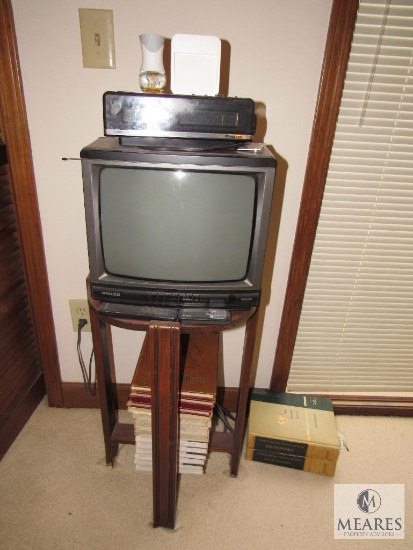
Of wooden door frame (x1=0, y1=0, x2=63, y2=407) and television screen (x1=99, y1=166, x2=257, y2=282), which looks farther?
wooden door frame (x1=0, y1=0, x2=63, y2=407)

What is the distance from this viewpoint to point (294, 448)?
4.51ft

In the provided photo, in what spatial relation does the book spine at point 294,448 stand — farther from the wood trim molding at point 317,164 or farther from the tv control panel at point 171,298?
the tv control panel at point 171,298

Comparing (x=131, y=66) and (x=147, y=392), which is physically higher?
(x=131, y=66)

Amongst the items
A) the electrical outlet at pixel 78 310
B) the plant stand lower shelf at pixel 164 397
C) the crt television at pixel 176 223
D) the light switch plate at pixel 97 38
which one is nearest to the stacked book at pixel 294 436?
the plant stand lower shelf at pixel 164 397

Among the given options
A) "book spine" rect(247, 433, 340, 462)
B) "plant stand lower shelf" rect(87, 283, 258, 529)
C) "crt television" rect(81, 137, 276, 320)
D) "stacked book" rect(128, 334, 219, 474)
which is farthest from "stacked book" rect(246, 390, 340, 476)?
"crt television" rect(81, 137, 276, 320)

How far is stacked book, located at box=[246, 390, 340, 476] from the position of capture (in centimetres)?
136

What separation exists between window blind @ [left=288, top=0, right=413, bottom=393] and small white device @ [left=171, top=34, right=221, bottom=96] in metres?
0.45

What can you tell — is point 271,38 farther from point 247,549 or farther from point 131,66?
point 247,549

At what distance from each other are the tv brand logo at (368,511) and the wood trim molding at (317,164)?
0.50 m

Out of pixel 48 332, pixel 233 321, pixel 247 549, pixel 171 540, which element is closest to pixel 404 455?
pixel 247 549

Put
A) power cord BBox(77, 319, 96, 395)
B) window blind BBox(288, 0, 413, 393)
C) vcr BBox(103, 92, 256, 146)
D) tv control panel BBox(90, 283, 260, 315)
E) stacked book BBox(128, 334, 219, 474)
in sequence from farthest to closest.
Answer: power cord BBox(77, 319, 96, 395), stacked book BBox(128, 334, 219, 474), window blind BBox(288, 0, 413, 393), tv control panel BBox(90, 283, 260, 315), vcr BBox(103, 92, 256, 146)

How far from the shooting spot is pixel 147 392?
1.21 m

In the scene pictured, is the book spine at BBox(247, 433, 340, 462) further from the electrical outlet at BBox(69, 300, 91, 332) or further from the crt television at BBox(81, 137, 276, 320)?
the electrical outlet at BBox(69, 300, 91, 332)

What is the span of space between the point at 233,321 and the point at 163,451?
0.44 metres
